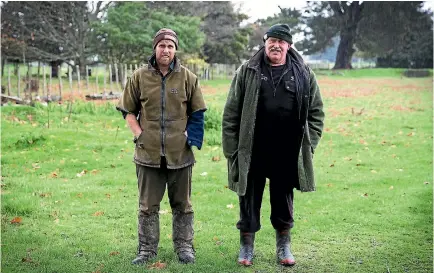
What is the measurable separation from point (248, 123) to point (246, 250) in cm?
121

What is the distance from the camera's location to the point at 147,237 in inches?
186

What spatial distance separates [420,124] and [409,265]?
1103 centimetres

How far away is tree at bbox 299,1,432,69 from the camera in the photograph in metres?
51.1

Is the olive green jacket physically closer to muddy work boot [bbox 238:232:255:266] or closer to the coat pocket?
the coat pocket

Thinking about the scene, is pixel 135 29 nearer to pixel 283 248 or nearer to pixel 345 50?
pixel 283 248

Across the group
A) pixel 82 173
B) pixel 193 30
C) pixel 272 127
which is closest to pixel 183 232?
pixel 272 127

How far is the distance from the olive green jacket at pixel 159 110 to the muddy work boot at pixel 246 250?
0.90 meters

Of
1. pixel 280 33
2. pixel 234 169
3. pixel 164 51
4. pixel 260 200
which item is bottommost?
pixel 260 200

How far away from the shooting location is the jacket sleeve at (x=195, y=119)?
461 cm

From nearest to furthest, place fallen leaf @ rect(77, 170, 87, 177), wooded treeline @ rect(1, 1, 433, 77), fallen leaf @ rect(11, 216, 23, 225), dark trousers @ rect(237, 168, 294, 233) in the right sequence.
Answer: dark trousers @ rect(237, 168, 294, 233)
fallen leaf @ rect(11, 216, 23, 225)
fallen leaf @ rect(77, 170, 87, 177)
wooded treeline @ rect(1, 1, 433, 77)

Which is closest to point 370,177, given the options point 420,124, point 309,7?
point 420,124

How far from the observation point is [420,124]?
1502cm

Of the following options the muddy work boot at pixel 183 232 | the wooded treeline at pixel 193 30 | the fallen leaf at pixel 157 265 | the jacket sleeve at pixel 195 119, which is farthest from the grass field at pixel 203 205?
the wooded treeline at pixel 193 30

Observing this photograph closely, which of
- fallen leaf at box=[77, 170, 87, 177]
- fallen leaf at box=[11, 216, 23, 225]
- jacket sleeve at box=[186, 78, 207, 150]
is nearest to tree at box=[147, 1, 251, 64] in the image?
fallen leaf at box=[77, 170, 87, 177]
